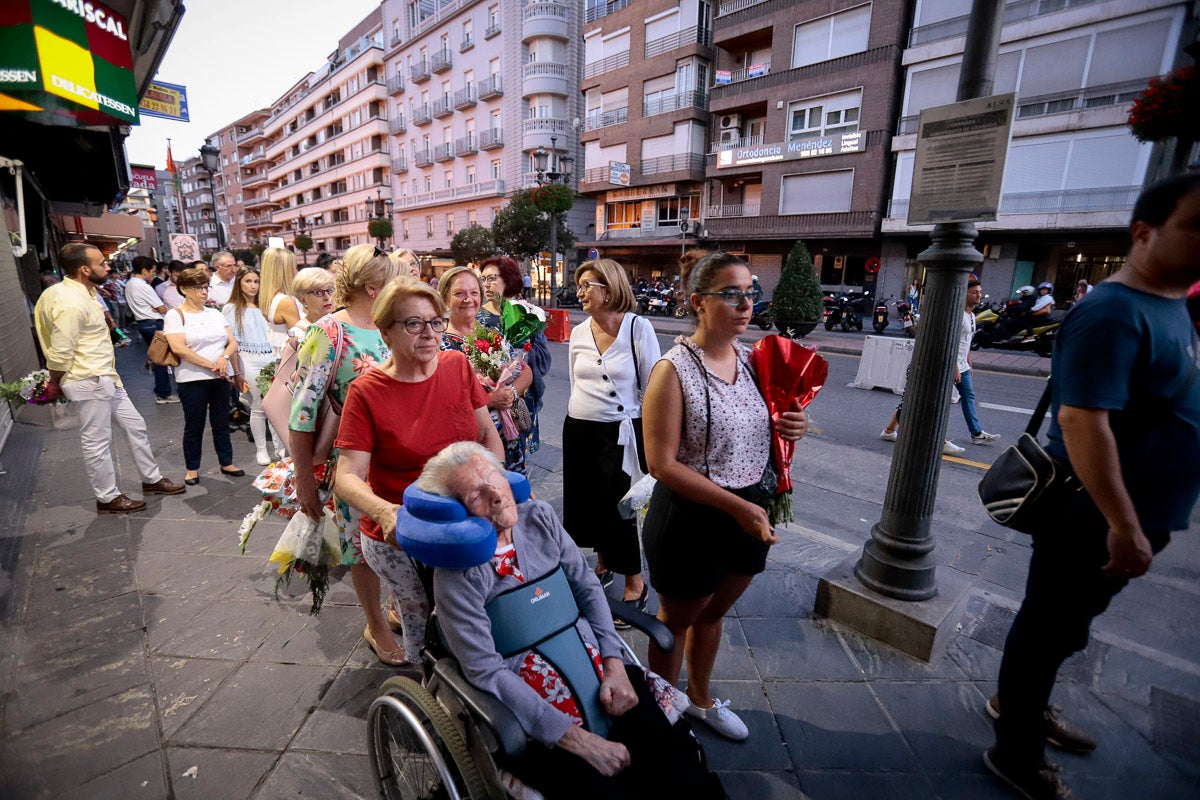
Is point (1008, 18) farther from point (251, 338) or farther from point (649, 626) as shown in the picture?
point (649, 626)

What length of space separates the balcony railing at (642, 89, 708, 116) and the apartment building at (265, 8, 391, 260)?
23.6 m

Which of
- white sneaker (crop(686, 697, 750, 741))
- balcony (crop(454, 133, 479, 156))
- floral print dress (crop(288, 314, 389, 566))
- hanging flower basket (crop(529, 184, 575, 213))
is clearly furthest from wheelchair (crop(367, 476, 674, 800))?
balcony (crop(454, 133, 479, 156))

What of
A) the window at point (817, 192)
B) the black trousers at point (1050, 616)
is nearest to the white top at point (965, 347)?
the black trousers at point (1050, 616)

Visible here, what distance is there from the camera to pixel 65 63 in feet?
14.3

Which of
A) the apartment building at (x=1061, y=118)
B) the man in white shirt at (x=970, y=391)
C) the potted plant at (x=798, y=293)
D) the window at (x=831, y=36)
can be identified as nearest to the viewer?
the man in white shirt at (x=970, y=391)

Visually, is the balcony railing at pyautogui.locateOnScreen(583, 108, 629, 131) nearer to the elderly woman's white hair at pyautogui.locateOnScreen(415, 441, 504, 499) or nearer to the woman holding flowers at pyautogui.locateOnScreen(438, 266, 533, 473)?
the woman holding flowers at pyautogui.locateOnScreen(438, 266, 533, 473)

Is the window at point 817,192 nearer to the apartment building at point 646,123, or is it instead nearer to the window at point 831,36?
the window at point 831,36

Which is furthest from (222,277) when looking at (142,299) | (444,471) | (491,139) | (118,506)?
(491,139)

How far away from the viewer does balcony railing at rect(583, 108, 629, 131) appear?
28341mm

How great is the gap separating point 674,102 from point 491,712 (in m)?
29.0

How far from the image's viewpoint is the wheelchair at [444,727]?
1416 millimetres

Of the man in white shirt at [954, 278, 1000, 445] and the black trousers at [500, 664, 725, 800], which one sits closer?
the black trousers at [500, 664, 725, 800]

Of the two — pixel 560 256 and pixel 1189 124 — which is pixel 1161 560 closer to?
pixel 1189 124

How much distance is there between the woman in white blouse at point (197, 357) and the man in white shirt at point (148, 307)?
12.2 ft
